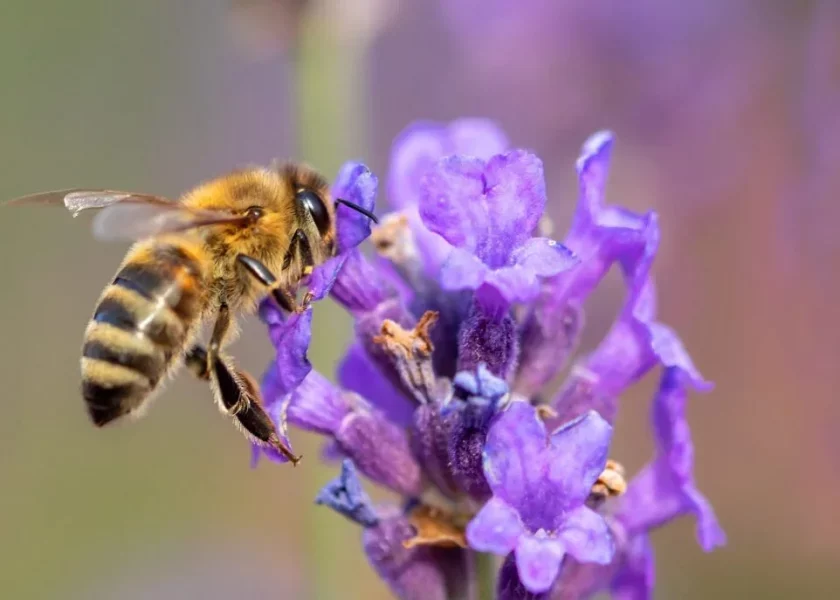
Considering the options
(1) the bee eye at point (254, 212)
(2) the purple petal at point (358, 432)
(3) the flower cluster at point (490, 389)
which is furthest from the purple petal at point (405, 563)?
(1) the bee eye at point (254, 212)

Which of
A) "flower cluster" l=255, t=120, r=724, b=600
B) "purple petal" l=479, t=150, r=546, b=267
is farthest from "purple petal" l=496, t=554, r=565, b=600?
"purple petal" l=479, t=150, r=546, b=267

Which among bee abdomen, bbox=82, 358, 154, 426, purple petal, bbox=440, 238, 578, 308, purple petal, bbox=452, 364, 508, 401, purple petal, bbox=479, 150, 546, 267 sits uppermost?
purple petal, bbox=479, 150, 546, 267

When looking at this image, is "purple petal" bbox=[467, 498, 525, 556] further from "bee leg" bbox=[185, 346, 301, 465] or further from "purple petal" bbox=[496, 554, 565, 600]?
"bee leg" bbox=[185, 346, 301, 465]

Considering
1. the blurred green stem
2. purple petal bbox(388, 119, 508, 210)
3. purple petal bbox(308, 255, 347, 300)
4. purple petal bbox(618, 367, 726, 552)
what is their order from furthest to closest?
the blurred green stem < purple petal bbox(388, 119, 508, 210) < purple petal bbox(618, 367, 726, 552) < purple petal bbox(308, 255, 347, 300)

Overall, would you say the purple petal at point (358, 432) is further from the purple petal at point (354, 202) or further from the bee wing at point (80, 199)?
the bee wing at point (80, 199)

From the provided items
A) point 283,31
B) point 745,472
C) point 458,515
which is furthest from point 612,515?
point 745,472

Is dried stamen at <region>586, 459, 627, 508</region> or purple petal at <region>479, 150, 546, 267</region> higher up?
purple petal at <region>479, 150, 546, 267</region>

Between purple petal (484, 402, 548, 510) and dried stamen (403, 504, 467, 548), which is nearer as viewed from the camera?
purple petal (484, 402, 548, 510)

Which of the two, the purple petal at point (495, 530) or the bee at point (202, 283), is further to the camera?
the bee at point (202, 283)

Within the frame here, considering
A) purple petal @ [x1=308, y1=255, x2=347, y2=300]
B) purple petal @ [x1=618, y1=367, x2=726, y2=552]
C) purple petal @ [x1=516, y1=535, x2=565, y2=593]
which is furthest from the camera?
purple petal @ [x1=618, y1=367, x2=726, y2=552]
